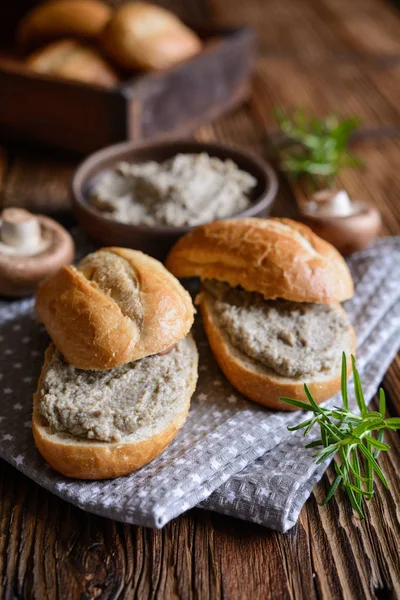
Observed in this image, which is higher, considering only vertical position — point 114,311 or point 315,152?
point 114,311

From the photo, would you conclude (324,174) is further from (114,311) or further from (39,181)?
(114,311)

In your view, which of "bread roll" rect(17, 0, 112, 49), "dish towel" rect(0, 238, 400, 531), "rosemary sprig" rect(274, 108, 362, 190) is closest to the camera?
"dish towel" rect(0, 238, 400, 531)

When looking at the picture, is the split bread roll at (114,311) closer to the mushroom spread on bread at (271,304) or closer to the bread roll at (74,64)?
the mushroom spread on bread at (271,304)

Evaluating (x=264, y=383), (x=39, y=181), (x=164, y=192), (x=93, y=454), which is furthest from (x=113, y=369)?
(x=39, y=181)

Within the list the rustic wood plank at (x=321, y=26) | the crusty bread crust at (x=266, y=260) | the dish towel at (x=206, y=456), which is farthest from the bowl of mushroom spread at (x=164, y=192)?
the rustic wood plank at (x=321, y=26)

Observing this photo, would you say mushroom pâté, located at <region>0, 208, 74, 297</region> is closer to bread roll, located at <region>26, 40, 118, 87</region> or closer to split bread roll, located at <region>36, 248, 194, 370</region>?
split bread roll, located at <region>36, 248, 194, 370</region>

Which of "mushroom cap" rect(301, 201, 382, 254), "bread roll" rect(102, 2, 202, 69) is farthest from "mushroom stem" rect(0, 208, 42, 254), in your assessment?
"bread roll" rect(102, 2, 202, 69)

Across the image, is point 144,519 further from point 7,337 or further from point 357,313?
point 357,313

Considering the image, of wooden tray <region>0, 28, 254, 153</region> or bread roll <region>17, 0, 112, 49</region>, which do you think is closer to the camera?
A: wooden tray <region>0, 28, 254, 153</region>
